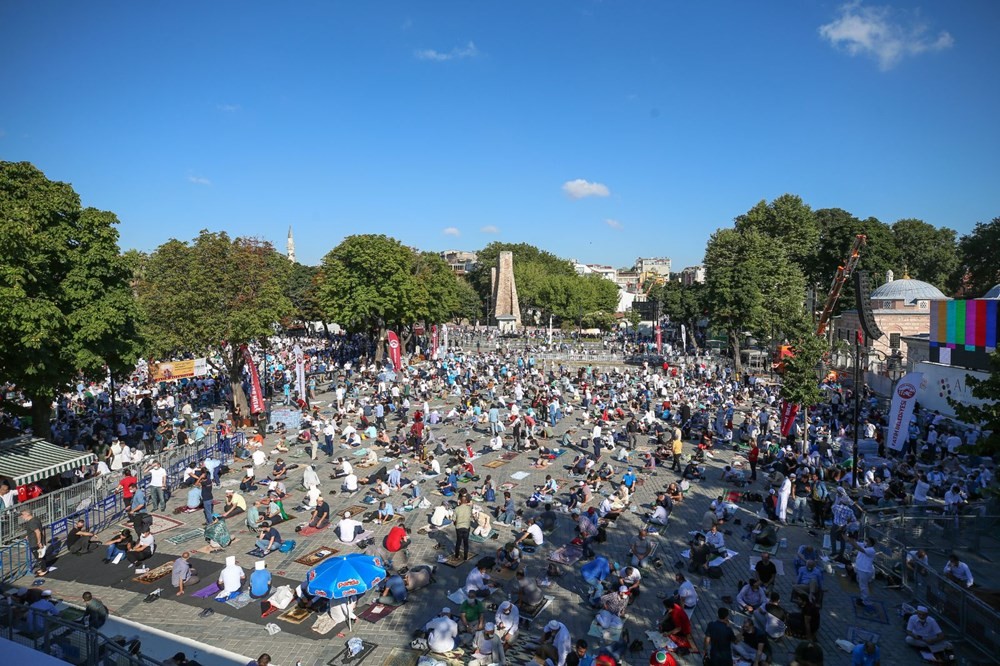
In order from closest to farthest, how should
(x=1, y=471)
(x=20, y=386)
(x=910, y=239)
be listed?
(x=1, y=471), (x=20, y=386), (x=910, y=239)

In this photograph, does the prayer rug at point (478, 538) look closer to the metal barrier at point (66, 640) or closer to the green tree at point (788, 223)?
the metal barrier at point (66, 640)

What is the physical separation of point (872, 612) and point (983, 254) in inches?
2204

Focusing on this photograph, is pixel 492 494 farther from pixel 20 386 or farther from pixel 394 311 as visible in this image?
pixel 394 311

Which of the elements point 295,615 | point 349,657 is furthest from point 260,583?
point 349,657

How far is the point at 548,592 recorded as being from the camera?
37.9ft

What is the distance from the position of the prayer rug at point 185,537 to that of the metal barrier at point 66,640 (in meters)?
4.93

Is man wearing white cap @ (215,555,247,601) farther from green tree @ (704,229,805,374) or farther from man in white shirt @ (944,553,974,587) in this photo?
green tree @ (704,229,805,374)

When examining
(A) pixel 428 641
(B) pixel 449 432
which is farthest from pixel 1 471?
(B) pixel 449 432

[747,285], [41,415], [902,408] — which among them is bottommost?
[41,415]

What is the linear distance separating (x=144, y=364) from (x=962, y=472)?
141 feet

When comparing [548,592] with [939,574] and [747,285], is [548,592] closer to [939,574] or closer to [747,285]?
[939,574]

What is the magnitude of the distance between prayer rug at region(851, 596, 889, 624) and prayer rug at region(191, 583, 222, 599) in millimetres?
11639

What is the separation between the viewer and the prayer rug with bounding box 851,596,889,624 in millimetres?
10531

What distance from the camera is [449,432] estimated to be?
1003 inches
